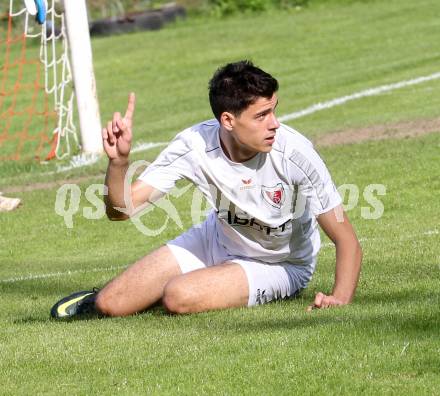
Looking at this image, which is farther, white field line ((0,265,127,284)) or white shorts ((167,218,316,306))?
white field line ((0,265,127,284))

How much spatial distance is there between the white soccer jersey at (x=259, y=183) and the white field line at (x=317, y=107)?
7.69 meters

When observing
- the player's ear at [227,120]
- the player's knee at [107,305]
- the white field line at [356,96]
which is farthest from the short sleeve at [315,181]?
the white field line at [356,96]

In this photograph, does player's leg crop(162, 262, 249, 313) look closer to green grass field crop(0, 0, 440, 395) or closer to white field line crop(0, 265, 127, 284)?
green grass field crop(0, 0, 440, 395)

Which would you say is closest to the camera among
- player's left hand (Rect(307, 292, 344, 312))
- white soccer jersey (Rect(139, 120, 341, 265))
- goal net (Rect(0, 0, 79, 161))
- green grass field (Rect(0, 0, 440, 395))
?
green grass field (Rect(0, 0, 440, 395))

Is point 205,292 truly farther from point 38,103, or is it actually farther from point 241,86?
point 38,103

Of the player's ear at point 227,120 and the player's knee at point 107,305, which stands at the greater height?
the player's ear at point 227,120

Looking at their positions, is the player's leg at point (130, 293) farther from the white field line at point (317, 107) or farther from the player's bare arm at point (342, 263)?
the white field line at point (317, 107)

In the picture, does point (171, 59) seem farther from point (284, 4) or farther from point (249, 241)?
point (249, 241)

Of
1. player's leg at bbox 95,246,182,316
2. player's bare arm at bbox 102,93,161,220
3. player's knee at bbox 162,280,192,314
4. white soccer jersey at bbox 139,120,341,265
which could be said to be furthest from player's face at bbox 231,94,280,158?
player's leg at bbox 95,246,182,316

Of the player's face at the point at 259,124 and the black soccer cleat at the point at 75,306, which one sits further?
the black soccer cleat at the point at 75,306

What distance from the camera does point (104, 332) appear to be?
639 cm

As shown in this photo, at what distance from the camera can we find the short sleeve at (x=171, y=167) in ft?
22.6

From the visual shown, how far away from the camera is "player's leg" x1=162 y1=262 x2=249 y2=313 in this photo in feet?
22.2

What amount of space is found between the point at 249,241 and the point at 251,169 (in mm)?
453
